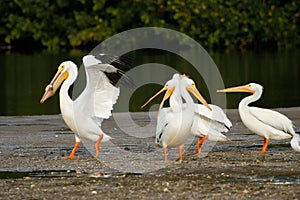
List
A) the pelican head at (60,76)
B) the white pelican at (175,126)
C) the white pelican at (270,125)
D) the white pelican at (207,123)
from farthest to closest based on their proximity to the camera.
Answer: the pelican head at (60,76)
the white pelican at (270,125)
the white pelican at (207,123)
the white pelican at (175,126)

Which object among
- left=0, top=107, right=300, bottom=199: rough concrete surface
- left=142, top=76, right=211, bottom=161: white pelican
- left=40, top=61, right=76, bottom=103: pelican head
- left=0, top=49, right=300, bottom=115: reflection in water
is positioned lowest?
left=0, top=49, right=300, bottom=115: reflection in water

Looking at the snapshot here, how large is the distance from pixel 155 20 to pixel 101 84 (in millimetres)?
28949

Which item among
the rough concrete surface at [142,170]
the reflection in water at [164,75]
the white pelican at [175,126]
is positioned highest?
the white pelican at [175,126]

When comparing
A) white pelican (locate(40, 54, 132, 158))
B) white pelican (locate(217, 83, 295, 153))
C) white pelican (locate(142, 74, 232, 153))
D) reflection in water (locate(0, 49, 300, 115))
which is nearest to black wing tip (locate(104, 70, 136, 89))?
white pelican (locate(40, 54, 132, 158))

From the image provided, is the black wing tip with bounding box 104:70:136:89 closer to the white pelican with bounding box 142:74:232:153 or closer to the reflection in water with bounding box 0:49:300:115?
the white pelican with bounding box 142:74:232:153

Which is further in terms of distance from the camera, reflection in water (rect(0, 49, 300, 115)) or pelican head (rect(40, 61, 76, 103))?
reflection in water (rect(0, 49, 300, 115))

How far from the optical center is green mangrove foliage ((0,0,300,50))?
131 ft

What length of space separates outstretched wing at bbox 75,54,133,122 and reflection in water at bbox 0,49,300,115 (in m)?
6.67

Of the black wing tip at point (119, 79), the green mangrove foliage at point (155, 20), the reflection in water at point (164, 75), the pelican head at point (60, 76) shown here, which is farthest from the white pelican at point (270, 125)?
the green mangrove foliage at point (155, 20)

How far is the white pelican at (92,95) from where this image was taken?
A: 11.3 meters

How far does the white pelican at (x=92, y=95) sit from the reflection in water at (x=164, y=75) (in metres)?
6.65

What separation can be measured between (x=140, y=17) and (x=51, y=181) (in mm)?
32256

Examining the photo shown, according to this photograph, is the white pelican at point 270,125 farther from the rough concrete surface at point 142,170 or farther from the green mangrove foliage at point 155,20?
the green mangrove foliage at point 155,20

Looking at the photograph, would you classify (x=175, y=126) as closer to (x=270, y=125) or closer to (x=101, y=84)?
(x=101, y=84)
